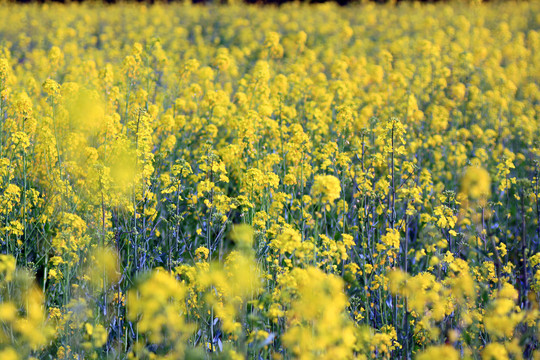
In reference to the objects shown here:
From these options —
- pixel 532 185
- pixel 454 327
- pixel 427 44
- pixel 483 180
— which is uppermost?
pixel 427 44

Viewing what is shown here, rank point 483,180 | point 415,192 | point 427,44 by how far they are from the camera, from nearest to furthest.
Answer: point 483,180 < point 415,192 < point 427,44

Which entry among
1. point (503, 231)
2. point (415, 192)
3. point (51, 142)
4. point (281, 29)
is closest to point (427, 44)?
point (503, 231)

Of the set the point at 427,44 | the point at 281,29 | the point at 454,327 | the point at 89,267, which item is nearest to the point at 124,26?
the point at 281,29

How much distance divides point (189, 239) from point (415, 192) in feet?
6.21

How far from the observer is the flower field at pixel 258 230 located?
2.97m

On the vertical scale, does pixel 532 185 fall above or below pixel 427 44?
below

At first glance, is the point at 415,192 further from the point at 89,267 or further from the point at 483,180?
the point at 89,267

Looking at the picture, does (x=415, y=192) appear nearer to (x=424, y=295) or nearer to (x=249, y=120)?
(x=424, y=295)

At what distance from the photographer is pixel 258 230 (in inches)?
151

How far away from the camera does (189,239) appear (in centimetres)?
454

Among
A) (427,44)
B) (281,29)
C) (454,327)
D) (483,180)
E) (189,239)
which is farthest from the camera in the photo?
(281,29)

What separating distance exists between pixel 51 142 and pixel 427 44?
556cm

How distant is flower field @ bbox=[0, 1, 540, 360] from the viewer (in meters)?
2.97

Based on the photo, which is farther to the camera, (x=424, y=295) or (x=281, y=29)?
(x=281, y=29)
